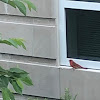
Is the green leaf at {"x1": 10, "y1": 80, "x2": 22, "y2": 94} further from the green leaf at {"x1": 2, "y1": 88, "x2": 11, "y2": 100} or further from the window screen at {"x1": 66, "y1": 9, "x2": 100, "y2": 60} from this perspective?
the window screen at {"x1": 66, "y1": 9, "x2": 100, "y2": 60}

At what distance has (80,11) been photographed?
554cm

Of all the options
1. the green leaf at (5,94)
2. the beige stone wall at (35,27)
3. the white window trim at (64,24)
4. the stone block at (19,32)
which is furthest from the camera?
the stone block at (19,32)

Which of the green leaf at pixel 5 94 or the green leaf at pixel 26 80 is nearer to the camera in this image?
the green leaf at pixel 5 94

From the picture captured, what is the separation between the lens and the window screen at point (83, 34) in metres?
5.53

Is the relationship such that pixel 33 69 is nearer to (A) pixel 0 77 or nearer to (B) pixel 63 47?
(B) pixel 63 47

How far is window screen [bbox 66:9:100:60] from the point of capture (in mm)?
5527

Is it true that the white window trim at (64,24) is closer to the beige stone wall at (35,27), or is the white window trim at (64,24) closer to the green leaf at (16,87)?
the beige stone wall at (35,27)

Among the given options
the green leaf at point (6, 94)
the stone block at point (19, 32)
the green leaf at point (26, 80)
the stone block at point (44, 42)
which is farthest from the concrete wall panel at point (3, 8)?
the green leaf at point (6, 94)

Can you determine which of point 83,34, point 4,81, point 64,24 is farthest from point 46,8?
Result: point 4,81

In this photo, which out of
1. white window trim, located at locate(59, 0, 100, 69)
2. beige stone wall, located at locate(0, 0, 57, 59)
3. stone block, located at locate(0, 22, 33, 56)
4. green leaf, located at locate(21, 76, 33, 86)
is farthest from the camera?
stone block, located at locate(0, 22, 33, 56)

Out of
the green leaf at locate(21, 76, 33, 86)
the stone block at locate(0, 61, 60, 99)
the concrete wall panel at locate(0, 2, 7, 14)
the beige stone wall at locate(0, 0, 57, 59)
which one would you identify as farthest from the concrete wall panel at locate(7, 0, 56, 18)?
the green leaf at locate(21, 76, 33, 86)

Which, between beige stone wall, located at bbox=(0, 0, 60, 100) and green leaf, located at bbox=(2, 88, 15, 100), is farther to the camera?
beige stone wall, located at bbox=(0, 0, 60, 100)

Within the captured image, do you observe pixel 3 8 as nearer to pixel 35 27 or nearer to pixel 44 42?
pixel 35 27

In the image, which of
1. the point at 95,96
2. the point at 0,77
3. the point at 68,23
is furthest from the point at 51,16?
the point at 0,77
